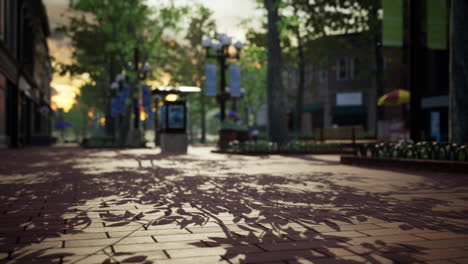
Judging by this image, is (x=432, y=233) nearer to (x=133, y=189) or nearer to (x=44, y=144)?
(x=133, y=189)

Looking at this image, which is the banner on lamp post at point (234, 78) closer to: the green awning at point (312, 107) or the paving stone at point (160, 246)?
the paving stone at point (160, 246)

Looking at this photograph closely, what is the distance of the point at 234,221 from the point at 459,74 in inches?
400

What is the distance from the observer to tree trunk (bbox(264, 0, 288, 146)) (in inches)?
814

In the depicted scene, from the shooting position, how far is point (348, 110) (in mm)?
44781

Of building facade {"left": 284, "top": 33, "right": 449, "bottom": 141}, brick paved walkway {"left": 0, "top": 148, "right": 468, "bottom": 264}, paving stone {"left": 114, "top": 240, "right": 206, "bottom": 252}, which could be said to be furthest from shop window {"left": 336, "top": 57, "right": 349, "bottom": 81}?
paving stone {"left": 114, "top": 240, "right": 206, "bottom": 252}

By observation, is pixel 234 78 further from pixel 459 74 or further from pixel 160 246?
pixel 160 246

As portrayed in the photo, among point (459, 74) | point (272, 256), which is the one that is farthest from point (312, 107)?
point (272, 256)

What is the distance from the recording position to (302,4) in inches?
1207

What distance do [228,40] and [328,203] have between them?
19876mm

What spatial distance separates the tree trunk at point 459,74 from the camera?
1237cm

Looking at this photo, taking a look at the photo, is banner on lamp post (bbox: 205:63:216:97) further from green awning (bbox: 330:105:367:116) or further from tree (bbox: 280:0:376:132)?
green awning (bbox: 330:105:367:116)

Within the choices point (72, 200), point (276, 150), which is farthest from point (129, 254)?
point (276, 150)

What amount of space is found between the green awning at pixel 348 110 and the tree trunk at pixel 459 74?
32.0 meters

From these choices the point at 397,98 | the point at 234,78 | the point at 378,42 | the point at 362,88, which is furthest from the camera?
the point at 362,88
